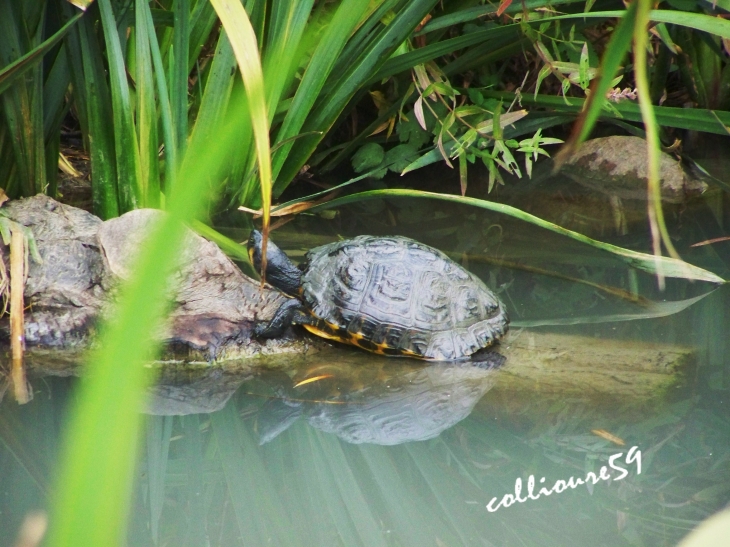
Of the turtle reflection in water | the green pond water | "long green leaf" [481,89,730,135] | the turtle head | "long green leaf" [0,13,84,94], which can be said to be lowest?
the turtle reflection in water

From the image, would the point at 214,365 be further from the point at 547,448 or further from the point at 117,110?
the point at 547,448

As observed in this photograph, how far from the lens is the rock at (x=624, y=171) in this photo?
4762 mm

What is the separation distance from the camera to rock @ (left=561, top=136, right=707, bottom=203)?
15.6 feet

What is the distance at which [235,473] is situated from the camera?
1906 millimetres

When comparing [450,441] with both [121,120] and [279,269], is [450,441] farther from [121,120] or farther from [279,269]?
[121,120]

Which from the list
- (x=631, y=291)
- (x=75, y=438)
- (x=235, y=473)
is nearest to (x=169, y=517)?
(x=235, y=473)

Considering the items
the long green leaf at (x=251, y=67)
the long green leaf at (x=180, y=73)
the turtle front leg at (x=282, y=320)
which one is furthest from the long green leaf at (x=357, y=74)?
the long green leaf at (x=251, y=67)

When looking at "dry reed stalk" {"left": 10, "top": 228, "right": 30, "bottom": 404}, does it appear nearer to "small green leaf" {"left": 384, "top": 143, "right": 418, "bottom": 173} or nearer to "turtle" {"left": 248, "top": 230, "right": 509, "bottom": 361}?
"turtle" {"left": 248, "top": 230, "right": 509, "bottom": 361}

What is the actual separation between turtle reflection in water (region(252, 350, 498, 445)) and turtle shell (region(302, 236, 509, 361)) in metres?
0.10

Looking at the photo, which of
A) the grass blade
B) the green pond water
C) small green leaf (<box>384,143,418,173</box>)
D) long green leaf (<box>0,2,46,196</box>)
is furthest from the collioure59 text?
small green leaf (<box>384,143,418,173</box>)

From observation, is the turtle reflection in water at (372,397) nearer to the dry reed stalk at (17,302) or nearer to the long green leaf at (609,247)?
the long green leaf at (609,247)

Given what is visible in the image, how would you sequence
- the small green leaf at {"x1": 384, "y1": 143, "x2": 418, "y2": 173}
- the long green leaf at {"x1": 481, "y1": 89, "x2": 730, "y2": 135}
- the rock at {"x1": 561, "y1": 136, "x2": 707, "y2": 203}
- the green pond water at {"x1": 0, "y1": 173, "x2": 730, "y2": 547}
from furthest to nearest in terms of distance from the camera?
the rock at {"x1": 561, "y1": 136, "x2": 707, "y2": 203} < the small green leaf at {"x1": 384, "y1": 143, "x2": 418, "y2": 173} < the long green leaf at {"x1": 481, "y1": 89, "x2": 730, "y2": 135} < the green pond water at {"x1": 0, "y1": 173, "x2": 730, "y2": 547}

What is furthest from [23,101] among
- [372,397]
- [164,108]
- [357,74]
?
[372,397]

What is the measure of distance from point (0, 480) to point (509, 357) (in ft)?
6.12
